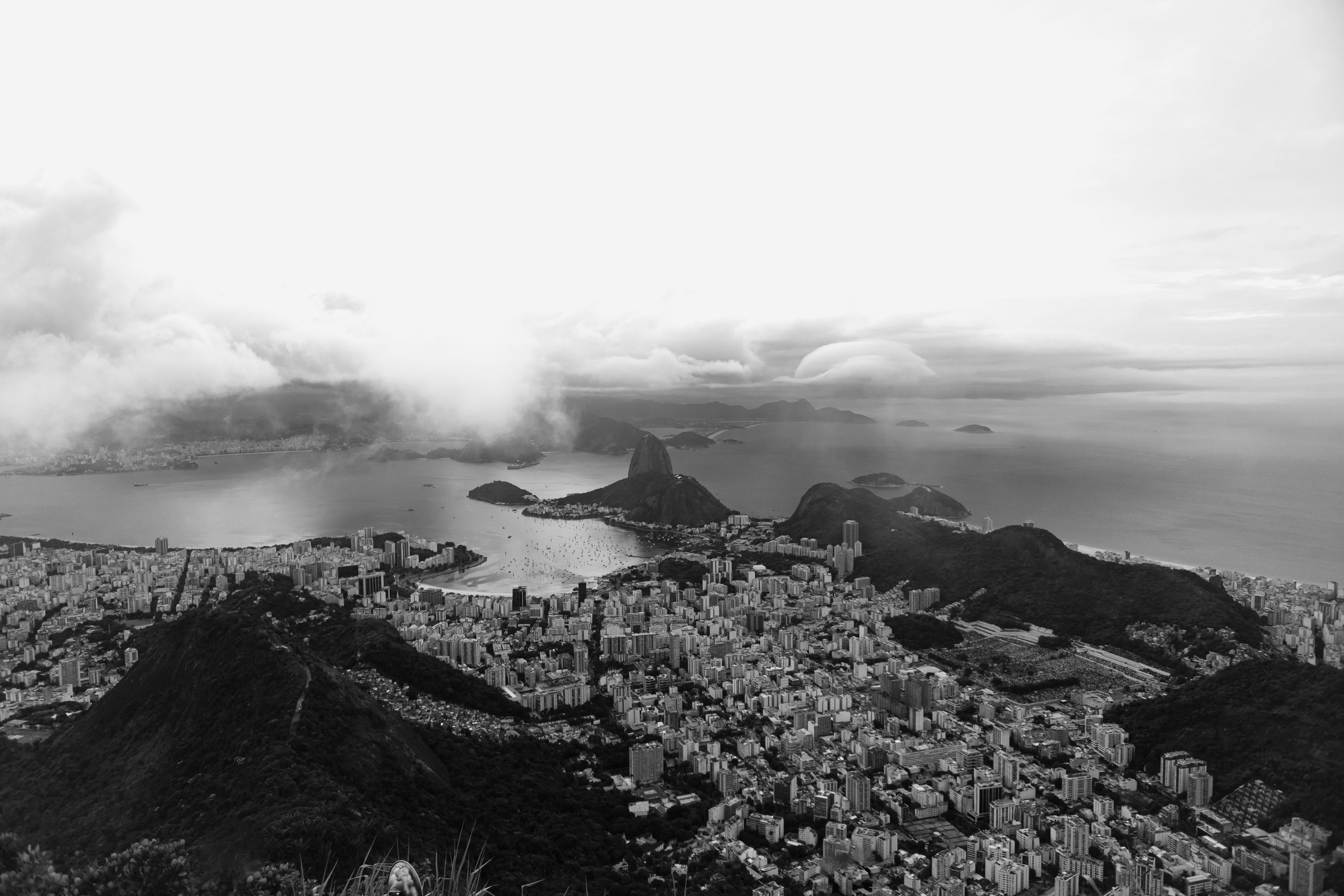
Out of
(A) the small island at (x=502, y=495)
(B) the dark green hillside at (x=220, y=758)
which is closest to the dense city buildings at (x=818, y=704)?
(B) the dark green hillside at (x=220, y=758)

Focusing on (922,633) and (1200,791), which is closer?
(1200,791)

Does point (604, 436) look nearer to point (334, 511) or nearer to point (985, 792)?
point (334, 511)

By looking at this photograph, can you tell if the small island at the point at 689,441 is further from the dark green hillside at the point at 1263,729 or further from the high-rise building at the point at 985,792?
the high-rise building at the point at 985,792

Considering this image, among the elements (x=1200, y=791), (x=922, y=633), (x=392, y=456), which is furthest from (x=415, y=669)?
(x=392, y=456)

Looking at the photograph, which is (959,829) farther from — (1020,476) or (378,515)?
(1020,476)

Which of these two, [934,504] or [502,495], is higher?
[934,504]

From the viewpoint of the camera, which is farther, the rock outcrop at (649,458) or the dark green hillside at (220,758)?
the rock outcrop at (649,458)
